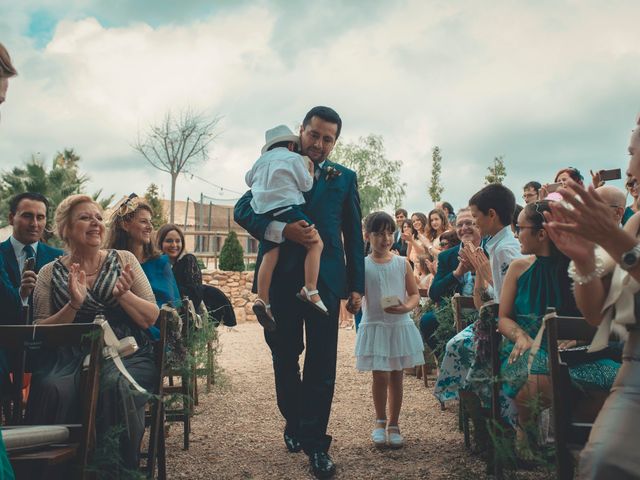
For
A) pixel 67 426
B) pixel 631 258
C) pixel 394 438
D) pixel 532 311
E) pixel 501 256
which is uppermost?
pixel 501 256

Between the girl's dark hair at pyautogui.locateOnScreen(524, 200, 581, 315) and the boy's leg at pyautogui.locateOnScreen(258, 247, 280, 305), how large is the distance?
1738 mm

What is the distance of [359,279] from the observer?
463 centimetres

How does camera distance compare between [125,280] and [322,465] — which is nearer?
[125,280]

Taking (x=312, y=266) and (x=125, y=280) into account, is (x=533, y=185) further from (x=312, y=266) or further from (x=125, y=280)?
(x=125, y=280)

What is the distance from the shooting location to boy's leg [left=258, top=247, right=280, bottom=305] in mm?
4379

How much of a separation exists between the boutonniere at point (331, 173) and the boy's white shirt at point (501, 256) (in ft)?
4.14

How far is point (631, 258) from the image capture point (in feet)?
6.62

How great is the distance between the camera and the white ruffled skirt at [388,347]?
16.5 feet

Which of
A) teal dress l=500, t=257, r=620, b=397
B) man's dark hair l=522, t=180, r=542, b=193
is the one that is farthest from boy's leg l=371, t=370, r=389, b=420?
man's dark hair l=522, t=180, r=542, b=193

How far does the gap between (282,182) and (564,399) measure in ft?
7.88

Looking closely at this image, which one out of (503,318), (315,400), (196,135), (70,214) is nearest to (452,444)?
(315,400)

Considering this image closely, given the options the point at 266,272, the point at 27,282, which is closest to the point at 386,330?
the point at 266,272

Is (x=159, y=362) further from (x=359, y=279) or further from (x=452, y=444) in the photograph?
(x=452, y=444)

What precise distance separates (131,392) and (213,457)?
5.91 feet
